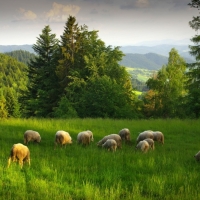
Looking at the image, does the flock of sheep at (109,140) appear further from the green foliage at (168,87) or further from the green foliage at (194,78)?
the green foliage at (168,87)

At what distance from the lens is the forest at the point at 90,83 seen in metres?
31.3

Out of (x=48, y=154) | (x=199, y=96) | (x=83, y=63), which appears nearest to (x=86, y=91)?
(x=83, y=63)

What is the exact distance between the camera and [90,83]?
36250 millimetres

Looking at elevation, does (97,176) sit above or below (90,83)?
below

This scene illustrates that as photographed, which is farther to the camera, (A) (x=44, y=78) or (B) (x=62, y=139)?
(A) (x=44, y=78)

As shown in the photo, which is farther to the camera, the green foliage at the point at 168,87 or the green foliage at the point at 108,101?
the green foliage at the point at 168,87

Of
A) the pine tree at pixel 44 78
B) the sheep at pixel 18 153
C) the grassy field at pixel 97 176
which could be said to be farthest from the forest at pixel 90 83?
the sheep at pixel 18 153

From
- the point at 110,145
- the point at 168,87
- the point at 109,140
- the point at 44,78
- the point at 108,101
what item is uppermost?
the point at 44,78

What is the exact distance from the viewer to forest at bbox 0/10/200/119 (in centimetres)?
3127

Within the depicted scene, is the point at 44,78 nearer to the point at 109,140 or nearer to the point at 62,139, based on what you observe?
the point at 62,139

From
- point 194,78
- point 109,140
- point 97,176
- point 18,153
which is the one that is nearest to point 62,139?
point 109,140

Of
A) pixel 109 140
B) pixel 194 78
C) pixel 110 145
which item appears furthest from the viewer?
pixel 194 78

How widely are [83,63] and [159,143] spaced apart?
1087 inches

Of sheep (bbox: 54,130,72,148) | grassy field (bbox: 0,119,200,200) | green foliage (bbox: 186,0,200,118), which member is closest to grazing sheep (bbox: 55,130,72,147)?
sheep (bbox: 54,130,72,148)
